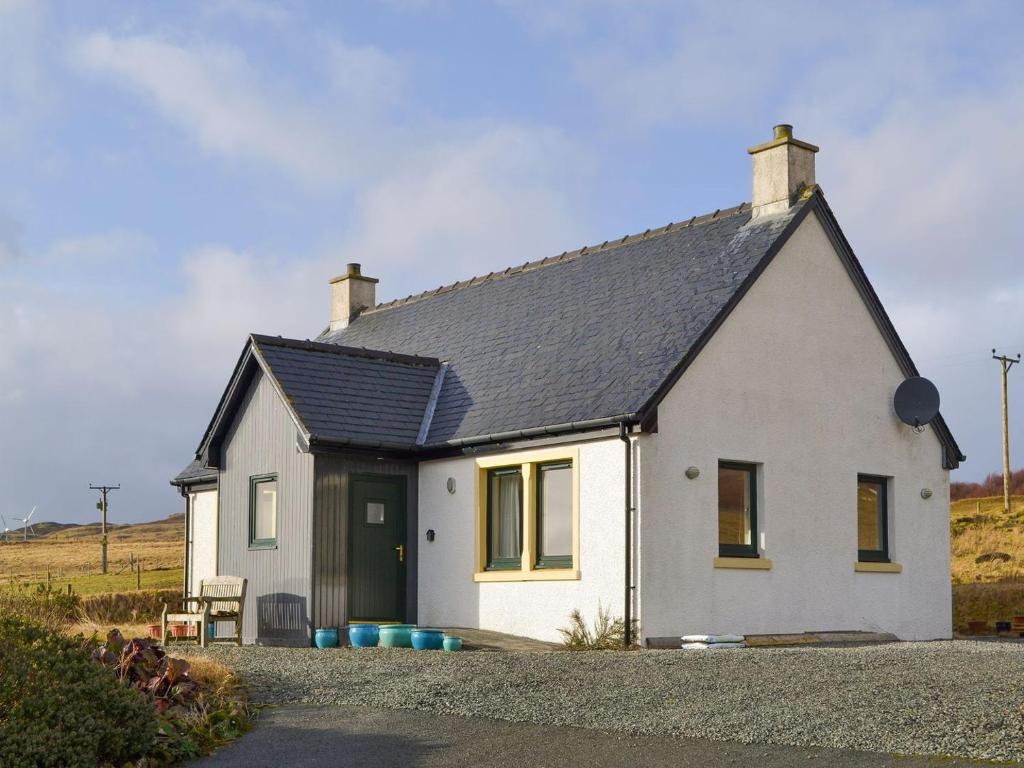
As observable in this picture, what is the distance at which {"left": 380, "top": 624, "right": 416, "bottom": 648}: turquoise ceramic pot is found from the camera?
57.0 feet

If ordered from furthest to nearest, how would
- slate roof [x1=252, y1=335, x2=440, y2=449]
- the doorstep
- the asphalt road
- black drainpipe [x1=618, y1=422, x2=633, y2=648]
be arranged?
slate roof [x1=252, y1=335, x2=440, y2=449], the doorstep, black drainpipe [x1=618, y1=422, x2=633, y2=648], the asphalt road

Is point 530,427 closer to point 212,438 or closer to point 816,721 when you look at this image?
point 212,438

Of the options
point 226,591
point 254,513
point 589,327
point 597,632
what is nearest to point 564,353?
point 589,327

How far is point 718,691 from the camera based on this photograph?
11.3 m

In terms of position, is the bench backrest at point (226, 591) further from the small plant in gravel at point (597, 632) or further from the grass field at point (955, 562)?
the grass field at point (955, 562)

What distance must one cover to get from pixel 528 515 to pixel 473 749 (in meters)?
8.81

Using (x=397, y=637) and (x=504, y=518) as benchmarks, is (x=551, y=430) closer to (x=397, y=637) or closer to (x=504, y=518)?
(x=504, y=518)

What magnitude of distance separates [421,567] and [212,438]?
13.4 ft

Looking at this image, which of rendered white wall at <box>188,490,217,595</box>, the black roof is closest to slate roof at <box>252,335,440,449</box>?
the black roof

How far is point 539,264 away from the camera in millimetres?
23562

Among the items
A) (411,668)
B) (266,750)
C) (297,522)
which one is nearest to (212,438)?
(297,522)

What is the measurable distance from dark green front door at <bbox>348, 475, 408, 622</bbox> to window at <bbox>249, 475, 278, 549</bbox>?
4.49ft

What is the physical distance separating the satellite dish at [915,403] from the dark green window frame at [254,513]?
32.0 feet

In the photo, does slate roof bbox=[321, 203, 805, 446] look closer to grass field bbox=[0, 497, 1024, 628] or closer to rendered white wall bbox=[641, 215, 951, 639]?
rendered white wall bbox=[641, 215, 951, 639]
